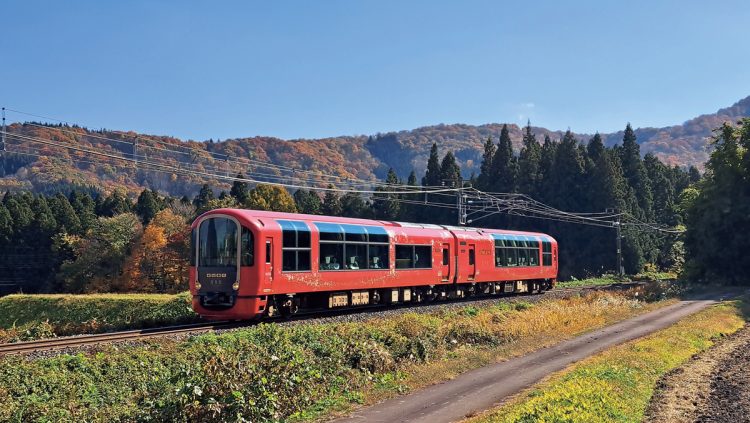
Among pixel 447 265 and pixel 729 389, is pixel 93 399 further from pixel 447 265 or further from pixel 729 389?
pixel 447 265

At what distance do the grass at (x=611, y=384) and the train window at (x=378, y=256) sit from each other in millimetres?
9150

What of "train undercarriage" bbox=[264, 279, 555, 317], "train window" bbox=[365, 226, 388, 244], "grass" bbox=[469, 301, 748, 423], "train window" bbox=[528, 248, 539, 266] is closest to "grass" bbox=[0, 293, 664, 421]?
"grass" bbox=[469, 301, 748, 423]

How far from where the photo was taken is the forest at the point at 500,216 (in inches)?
2178

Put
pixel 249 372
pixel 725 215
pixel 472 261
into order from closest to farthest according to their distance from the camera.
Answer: pixel 249 372 < pixel 472 261 < pixel 725 215

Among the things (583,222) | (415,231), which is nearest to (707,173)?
(583,222)

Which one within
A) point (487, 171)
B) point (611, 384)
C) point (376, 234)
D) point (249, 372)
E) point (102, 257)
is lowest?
point (611, 384)

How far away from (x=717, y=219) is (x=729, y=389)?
41502 mm

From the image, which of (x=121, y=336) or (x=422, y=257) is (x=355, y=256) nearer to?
(x=422, y=257)

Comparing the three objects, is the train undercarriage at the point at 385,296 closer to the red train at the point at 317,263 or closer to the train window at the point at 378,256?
the red train at the point at 317,263

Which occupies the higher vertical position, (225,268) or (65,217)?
(65,217)

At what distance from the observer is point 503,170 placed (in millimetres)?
82625

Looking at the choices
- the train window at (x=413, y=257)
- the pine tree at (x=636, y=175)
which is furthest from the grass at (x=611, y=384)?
the pine tree at (x=636, y=175)

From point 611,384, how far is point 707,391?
3664mm

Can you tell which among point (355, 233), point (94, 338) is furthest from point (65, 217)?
point (94, 338)
